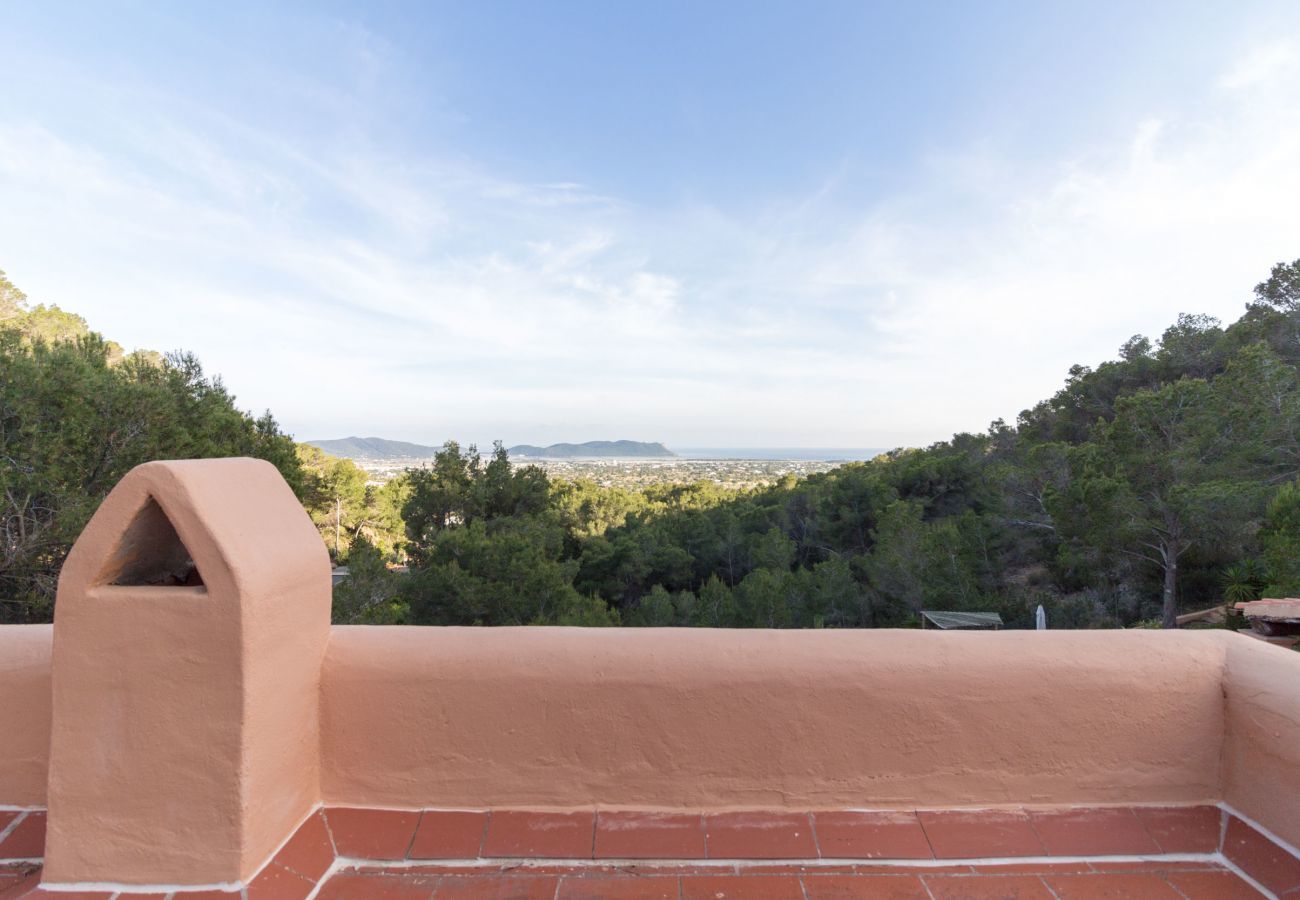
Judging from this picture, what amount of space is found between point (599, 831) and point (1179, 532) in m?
13.8

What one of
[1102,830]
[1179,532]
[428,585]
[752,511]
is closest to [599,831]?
[1102,830]

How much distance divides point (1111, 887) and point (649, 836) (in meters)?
1.27

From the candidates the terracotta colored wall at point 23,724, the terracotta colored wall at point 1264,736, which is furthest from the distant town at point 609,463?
the terracotta colored wall at point 1264,736

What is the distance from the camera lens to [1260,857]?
177cm

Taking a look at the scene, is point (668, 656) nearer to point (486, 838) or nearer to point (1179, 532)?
point (486, 838)

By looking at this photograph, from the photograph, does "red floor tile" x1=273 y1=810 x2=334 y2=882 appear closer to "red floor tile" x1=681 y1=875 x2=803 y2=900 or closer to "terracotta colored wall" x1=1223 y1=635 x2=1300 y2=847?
"red floor tile" x1=681 y1=875 x2=803 y2=900

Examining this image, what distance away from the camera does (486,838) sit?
71.9 inches

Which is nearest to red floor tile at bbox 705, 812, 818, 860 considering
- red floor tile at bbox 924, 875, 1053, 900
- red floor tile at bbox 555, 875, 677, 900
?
red floor tile at bbox 555, 875, 677, 900

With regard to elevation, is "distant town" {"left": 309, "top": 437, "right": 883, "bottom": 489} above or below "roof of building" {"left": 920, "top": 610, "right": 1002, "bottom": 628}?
above

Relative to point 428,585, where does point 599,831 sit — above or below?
above

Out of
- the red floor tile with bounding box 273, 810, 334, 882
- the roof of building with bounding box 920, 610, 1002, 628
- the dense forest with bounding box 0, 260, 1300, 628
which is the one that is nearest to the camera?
the red floor tile with bounding box 273, 810, 334, 882

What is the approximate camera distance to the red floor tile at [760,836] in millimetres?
1793

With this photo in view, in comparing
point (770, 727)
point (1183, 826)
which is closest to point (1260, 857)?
point (1183, 826)

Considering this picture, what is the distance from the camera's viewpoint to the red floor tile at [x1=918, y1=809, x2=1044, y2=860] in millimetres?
1804
